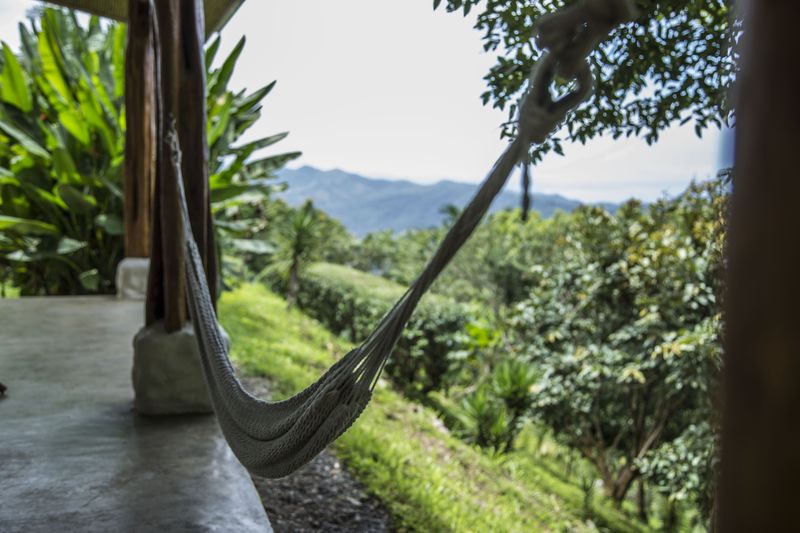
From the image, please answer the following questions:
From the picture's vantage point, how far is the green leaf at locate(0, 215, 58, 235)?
389 centimetres

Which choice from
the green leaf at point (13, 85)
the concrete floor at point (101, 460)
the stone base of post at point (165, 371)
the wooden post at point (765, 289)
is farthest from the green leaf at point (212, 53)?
the wooden post at point (765, 289)

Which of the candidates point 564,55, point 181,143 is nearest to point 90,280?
point 181,143

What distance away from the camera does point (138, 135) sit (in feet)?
12.0

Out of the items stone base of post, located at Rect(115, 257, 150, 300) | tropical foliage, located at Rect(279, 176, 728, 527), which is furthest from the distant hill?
stone base of post, located at Rect(115, 257, 150, 300)

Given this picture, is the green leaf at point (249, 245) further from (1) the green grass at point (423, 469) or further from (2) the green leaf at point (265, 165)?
(1) the green grass at point (423, 469)

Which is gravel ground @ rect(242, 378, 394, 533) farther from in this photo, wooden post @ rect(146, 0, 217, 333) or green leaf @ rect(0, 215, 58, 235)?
green leaf @ rect(0, 215, 58, 235)

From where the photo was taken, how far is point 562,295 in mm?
4312

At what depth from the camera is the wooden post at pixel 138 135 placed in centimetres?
356

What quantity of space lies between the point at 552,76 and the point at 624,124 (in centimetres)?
158

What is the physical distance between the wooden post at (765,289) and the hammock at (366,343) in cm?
25

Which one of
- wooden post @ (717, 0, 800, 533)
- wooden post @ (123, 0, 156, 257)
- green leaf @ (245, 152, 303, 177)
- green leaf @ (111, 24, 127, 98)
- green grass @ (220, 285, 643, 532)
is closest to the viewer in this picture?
wooden post @ (717, 0, 800, 533)

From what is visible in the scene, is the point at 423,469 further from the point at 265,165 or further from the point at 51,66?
the point at 51,66

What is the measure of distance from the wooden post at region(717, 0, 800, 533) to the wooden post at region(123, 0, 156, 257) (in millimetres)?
3401

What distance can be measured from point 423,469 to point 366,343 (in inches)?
79.0
